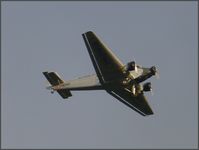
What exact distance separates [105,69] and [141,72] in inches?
152

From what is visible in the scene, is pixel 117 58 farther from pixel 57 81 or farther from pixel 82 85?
pixel 57 81

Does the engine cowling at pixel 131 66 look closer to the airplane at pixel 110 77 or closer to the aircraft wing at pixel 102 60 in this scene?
the airplane at pixel 110 77

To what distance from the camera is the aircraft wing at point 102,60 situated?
2210 inches

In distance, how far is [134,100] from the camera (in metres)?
65.3

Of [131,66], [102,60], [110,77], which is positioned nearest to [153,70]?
[131,66]

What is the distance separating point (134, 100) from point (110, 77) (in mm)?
7482

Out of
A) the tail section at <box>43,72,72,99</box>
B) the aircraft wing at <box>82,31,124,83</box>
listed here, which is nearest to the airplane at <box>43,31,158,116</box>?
the aircraft wing at <box>82,31,124,83</box>

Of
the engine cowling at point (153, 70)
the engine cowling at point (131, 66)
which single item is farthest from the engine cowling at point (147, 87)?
the engine cowling at point (131, 66)

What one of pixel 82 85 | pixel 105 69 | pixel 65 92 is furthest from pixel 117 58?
pixel 65 92

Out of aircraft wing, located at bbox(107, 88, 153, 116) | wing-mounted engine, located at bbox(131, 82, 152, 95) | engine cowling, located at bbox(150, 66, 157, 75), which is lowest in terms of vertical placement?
aircraft wing, located at bbox(107, 88, 153, 116)

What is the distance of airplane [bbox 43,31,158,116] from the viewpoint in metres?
56.9

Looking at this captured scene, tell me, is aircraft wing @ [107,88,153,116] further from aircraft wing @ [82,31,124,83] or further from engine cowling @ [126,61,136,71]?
engine cowling @ [126,61,136,71]

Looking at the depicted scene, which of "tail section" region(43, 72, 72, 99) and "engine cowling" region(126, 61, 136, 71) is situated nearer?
"engine cowling" region(126, 61, 136, 71)

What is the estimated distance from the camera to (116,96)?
208ft
